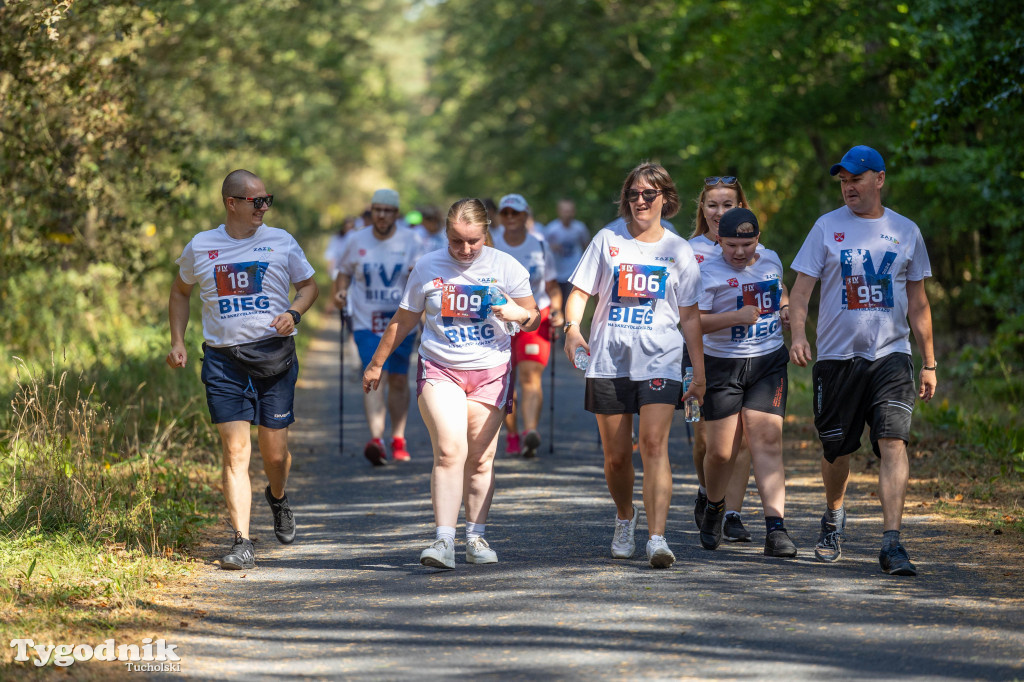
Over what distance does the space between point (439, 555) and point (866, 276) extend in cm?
277

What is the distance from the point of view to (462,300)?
6879mm

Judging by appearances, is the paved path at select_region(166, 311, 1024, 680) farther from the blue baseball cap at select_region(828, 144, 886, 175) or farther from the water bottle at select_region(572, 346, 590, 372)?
the blue baseball cap at select_region(828, 144, 886, 175)

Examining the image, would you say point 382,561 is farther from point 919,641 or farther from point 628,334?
point 919,641

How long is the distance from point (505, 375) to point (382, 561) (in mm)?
1309

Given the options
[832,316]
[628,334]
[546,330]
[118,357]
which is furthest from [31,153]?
[832,316]

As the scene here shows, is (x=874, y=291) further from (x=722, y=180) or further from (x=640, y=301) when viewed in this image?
(x=722, y=180)

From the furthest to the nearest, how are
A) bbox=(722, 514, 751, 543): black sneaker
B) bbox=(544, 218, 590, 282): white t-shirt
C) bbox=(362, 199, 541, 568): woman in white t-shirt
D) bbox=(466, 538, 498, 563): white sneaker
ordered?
bbox=(544, 218, 590, 282): white t-shirt < bbox=(722, 514, 751, 543): black sneaker < bbox=(466, 538, 498, 563): white sneaker < bbox=(362, 199, 541, 568): woman in white t-shirt

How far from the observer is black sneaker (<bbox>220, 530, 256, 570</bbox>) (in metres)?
6.98


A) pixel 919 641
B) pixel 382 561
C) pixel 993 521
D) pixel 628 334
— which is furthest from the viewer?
pixel 993 521

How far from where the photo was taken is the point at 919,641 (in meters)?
5.30

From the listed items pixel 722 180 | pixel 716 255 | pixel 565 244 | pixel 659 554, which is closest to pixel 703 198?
pixel 722 180

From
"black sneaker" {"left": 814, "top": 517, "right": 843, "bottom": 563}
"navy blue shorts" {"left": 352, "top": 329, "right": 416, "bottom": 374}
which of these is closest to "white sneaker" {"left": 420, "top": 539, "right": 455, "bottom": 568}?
A: "black sneaker" {"left": 814, "top": 517, "right": 843, "bottom": 563}

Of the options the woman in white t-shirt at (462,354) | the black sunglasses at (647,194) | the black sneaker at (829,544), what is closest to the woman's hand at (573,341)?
the woman in white t-shirt at (462,354)

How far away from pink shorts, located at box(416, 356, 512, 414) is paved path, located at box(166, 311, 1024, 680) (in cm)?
94
